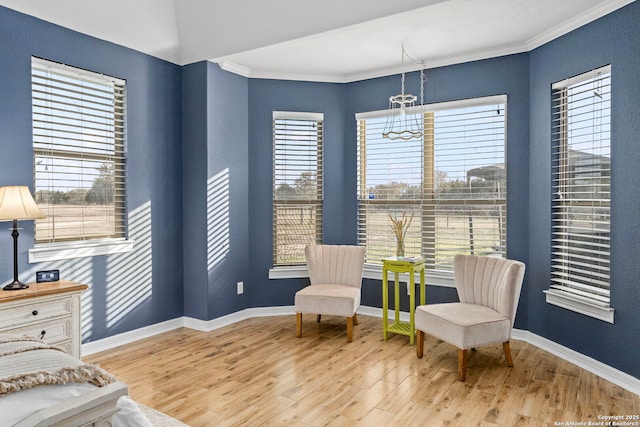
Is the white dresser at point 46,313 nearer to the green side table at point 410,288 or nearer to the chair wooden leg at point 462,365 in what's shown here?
the green side table at point 410,288

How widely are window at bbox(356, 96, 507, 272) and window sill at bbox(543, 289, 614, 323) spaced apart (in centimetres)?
63

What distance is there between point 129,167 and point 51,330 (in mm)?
1575

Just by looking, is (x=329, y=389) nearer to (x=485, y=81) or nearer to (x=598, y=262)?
(x=598, y=262)

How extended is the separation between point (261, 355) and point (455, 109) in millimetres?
2952

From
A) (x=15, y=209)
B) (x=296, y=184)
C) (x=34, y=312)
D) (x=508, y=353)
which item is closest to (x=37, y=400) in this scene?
(x=34, y=312)

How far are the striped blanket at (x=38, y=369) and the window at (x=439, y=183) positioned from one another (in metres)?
3.60

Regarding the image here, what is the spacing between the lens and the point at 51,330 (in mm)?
3020

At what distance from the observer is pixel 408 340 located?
13.5ft

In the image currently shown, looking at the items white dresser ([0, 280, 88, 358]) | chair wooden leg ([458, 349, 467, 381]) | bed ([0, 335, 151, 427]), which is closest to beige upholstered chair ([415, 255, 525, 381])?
chair wooden leg ([458, 349, 467, 381])

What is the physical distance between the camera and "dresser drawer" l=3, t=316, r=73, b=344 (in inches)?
113

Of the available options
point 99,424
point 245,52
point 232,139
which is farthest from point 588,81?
point 99,424

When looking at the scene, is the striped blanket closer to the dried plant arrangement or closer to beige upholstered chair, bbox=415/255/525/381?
beige upholstered chair, bbox=415/255/525/381

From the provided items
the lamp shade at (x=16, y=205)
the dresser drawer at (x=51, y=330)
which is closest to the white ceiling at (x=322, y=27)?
the lamp shade at (x=16, y=205)

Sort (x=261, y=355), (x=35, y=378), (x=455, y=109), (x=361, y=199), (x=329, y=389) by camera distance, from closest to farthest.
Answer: (x=35, y=378) < (x=329, y=389) < (x=261, y=355) < (x=455, y=109) < (x=361, y=199)
